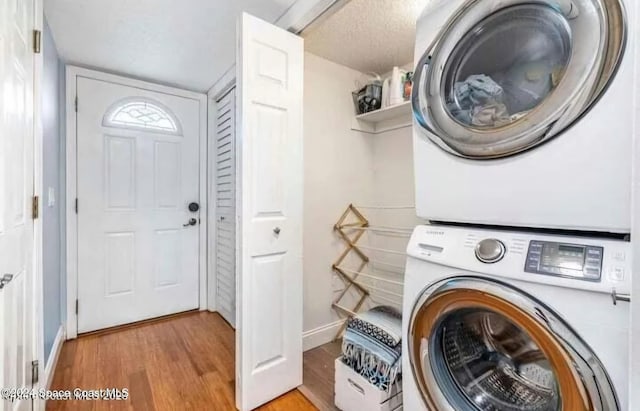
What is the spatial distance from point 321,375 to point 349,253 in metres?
0.88

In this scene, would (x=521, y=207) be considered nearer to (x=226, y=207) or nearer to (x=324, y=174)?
(x=324, y=174)

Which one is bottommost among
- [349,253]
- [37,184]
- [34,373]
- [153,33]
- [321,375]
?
[321,375]

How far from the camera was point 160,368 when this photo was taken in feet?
6.04

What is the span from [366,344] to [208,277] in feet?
6.24

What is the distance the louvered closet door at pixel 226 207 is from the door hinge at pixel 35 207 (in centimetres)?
126

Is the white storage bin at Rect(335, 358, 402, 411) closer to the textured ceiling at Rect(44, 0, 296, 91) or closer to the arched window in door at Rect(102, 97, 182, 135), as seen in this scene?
the textured ceiling at Rect(44, 0, 296, 91)

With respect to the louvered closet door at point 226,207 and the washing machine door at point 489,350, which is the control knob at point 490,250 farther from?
the louvered closet door at point 226,207

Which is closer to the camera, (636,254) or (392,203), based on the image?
(636,254)

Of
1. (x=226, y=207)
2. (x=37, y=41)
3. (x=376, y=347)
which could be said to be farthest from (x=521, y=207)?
(x=226, y=207)

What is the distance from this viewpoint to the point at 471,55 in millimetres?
919

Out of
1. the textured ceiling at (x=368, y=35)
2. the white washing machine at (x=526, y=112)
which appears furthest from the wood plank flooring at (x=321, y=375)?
the textured ceiling at (x=368, y=35)

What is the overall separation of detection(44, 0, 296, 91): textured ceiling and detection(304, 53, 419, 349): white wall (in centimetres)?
62

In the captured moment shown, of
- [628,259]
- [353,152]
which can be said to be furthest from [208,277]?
[628,259]

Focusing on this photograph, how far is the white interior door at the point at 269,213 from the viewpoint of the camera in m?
1.46
